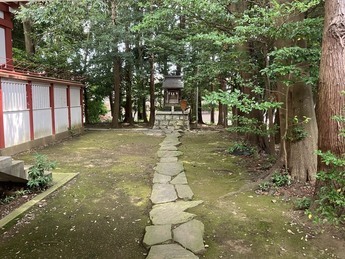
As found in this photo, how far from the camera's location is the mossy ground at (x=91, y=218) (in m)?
2.65

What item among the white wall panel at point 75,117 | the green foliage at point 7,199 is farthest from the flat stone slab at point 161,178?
the white wall panel at point 75,117

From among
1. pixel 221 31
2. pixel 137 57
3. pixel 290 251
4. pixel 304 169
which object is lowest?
pixel 290 251

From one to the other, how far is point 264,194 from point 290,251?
1509mm

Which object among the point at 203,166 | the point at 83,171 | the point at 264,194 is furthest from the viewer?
the point at 203,166

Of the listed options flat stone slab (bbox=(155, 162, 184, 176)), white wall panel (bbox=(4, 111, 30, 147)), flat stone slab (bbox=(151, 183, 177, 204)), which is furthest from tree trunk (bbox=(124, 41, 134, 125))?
flat stone slab (bbox=(151, 183, 177, 204))

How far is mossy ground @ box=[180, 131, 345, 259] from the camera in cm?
259

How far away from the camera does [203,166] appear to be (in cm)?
585

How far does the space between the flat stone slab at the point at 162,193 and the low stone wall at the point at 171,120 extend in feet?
28.2

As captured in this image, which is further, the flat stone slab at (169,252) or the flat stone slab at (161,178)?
the flat stone slab at (161,178)

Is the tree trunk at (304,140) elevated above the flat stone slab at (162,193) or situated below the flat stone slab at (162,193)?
above

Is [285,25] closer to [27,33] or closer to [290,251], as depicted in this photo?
[290,251]

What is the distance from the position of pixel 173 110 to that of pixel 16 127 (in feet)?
25.5

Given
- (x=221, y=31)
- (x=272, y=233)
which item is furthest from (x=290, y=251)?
(x=221, y=31)

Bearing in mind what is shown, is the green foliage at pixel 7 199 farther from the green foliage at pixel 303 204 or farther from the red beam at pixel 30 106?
the red beam at pixel 30 106
